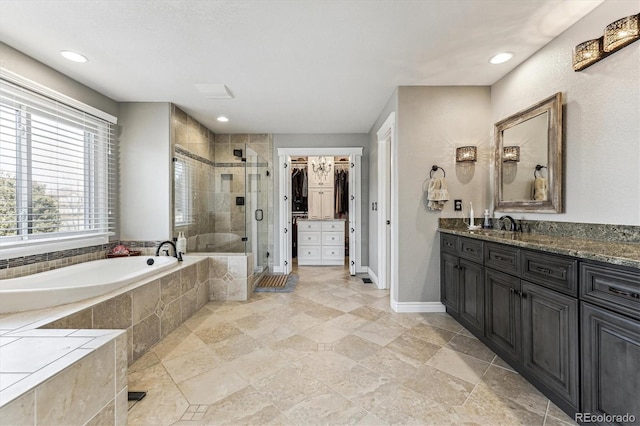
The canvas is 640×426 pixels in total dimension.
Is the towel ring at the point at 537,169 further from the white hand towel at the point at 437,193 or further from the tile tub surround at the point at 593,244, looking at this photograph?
the white hand towel at the point at 437,193

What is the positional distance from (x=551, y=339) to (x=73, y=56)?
13.4 feet

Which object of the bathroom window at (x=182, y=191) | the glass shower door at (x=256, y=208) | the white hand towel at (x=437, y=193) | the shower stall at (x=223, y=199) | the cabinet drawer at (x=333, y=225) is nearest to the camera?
the white hand towel at (x=437, y=193)

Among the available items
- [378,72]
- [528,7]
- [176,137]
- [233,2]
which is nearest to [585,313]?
[528,7]

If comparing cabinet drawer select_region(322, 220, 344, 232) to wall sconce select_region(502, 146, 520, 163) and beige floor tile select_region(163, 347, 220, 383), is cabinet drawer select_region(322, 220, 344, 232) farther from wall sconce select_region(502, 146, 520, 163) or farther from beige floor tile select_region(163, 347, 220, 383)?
beige floor tile select_region(163, 347, 220, 383)

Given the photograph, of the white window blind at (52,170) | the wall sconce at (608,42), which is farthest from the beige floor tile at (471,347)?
the white window blind at (52,170)

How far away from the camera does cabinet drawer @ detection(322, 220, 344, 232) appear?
5164mm

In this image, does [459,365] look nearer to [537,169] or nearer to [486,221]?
[486,221]

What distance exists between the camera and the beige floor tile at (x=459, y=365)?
1.78m

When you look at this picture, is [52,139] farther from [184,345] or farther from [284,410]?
[284,410]

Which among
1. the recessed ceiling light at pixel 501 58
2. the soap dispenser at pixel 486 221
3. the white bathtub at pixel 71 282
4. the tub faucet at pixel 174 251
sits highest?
the recessed ceiling light at pixel 501 58

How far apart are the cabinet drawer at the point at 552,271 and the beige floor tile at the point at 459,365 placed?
0.74 m

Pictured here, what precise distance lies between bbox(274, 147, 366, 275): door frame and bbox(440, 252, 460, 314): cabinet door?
1.80 metres

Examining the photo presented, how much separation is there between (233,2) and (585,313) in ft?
8.69

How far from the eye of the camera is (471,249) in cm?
229
